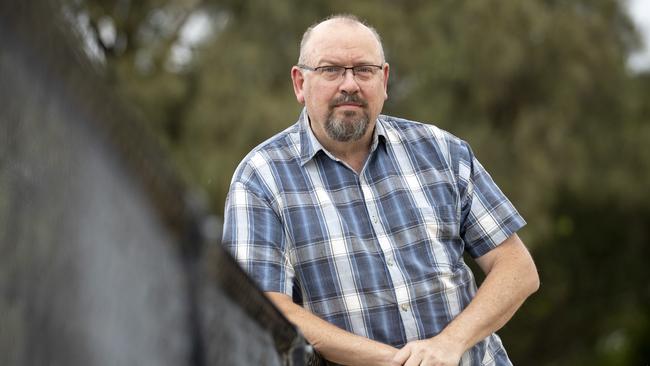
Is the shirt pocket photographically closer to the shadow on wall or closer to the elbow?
the elbow

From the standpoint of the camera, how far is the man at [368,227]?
241 centimetres

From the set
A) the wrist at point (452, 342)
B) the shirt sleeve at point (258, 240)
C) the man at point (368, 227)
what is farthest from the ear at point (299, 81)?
the wrist at point (452, 342)

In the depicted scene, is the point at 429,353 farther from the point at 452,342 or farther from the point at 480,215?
the point at 480,215

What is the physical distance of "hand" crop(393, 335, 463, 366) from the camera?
7.55 ft

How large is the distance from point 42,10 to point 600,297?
15.2 meters

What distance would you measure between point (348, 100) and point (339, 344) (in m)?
0.65

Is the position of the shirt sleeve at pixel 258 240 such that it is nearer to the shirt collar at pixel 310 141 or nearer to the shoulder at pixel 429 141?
the shirt collar at pixel 310 141

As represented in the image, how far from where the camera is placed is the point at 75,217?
32.2 inches

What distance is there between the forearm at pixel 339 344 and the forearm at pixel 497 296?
159 millimetres

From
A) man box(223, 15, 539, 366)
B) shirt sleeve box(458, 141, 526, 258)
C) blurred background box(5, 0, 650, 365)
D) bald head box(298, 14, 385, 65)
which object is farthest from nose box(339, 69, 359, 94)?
blurred background box(5, 0, 650, 365)

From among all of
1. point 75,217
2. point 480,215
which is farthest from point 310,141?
point 75,217

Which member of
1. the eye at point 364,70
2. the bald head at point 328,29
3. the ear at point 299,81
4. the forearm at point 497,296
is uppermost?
the bald head at point 328,29

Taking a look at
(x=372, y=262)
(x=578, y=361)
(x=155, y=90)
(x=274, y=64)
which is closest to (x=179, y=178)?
(x=372, y=262)

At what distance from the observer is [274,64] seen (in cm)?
1188
